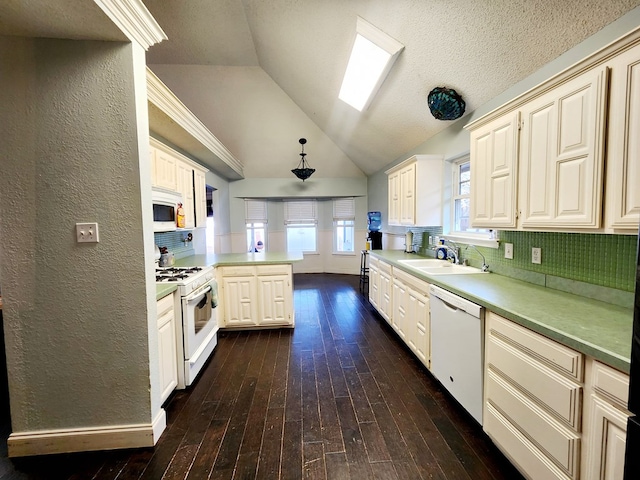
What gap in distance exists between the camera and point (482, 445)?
66.7 inches

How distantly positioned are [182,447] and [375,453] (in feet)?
3.82

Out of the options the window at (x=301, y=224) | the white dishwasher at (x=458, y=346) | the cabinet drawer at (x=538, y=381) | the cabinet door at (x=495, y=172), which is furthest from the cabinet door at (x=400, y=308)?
the window at (x=301, y=224)

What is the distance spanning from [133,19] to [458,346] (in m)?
2.77

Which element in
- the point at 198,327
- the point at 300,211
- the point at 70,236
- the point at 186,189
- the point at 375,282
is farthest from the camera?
the point at 300,211

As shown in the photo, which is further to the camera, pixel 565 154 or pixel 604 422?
pixel 565 154

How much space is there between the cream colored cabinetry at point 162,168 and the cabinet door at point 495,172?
108 inches

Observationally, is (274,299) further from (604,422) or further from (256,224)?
(256,224)

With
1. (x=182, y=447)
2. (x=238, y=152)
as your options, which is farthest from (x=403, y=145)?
(x=182, y=447)

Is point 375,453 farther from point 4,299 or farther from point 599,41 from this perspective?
point 599,41

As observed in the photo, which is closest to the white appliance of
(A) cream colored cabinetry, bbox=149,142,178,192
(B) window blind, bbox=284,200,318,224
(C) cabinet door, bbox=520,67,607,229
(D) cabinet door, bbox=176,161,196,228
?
(D) cabinet door, bbox=176,161,196,228

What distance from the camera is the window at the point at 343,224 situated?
23.0 feet

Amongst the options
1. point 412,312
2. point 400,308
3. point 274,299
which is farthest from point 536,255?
point 274,299

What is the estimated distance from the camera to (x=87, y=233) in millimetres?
1632

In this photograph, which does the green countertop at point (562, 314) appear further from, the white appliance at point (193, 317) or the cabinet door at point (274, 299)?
the white appliance at point (193, 317)
